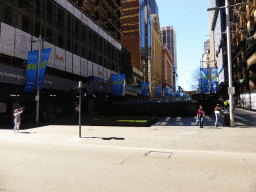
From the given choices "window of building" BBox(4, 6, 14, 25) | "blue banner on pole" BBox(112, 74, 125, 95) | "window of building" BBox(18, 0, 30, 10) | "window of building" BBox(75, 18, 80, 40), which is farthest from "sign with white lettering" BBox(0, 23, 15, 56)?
"blue banner on pole" BBox(112, 74, 125, 95)

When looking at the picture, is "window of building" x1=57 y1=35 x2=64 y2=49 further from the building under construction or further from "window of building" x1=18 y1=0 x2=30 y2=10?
the building under construction

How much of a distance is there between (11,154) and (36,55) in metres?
15.5

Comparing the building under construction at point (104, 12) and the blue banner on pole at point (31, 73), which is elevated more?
the building under construction at point (104, 12)

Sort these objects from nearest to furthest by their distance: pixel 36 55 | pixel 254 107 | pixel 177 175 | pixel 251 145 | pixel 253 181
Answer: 1. pixel 253 181
2. pixel 177 175
3. pixel 251 145
4. pixel 36 55
5. pixel 254 107

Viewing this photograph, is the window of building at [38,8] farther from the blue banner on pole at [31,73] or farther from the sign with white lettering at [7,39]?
the blue banner on pole at [31,73]

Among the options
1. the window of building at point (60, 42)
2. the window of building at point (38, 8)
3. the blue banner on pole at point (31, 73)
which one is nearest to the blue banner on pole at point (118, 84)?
the window of building at point (60, 42)

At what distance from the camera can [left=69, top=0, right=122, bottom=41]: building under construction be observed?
39213 millimetres

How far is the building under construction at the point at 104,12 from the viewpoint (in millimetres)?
39213

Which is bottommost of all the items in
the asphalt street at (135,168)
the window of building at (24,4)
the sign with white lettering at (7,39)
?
the asphalt street at (135,168)

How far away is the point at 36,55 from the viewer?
823 inches

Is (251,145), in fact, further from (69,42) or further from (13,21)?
(69,42)

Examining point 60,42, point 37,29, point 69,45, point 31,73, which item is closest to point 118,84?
point 69,45

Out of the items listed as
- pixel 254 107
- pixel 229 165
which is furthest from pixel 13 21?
pixel 254 107

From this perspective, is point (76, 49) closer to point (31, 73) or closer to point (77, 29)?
point (77, 29)
